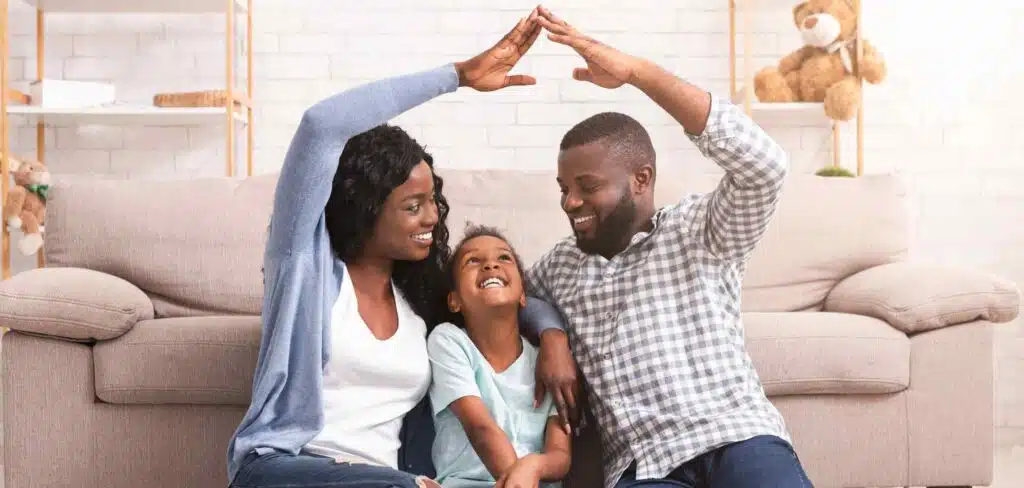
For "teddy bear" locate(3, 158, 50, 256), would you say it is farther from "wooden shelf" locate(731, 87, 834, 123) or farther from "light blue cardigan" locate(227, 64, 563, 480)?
"wooden shelf" locate(731, 87, 834, 123)

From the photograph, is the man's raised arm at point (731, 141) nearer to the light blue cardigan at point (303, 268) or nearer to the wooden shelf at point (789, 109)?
the light blue cardigan at point (303, 268)

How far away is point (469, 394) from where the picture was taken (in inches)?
63.8

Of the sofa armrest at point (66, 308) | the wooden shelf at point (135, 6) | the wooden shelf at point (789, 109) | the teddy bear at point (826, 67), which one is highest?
the wooden shelf at point (135, 6)

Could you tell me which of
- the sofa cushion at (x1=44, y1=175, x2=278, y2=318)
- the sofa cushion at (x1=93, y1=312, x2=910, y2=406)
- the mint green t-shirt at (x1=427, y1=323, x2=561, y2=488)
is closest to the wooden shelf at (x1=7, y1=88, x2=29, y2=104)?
the sofa cushion at (x1=44, y1=175, x2=278, y2=318)

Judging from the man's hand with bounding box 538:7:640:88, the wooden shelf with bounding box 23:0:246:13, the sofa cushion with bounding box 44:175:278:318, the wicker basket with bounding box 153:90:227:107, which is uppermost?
the wooden shelf with bounding box 23:0:246:13

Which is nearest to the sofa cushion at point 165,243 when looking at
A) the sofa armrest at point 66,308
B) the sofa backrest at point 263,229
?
the sofa backrest at point 263,229

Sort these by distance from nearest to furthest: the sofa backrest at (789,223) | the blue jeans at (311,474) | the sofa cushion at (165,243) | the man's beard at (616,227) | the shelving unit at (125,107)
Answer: the blue jeans at (311,474) → the man's beard at (616,227) → the sofa cushion at (165,243) → the sofa backrest at (789,223) → the shelving unit at (125,107)

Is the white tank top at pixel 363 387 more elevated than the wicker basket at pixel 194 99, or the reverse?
the wicker basket at pixel 194 99

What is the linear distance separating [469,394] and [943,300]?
108 cm

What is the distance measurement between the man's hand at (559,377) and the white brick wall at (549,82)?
195 centimetres

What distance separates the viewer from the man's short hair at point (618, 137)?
171 cm

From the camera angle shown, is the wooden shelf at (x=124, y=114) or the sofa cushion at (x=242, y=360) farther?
the wooden shelf at (x=124, y=114)

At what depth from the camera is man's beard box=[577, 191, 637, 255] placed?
1.70 meters

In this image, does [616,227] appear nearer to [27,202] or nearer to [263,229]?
[263,229]
